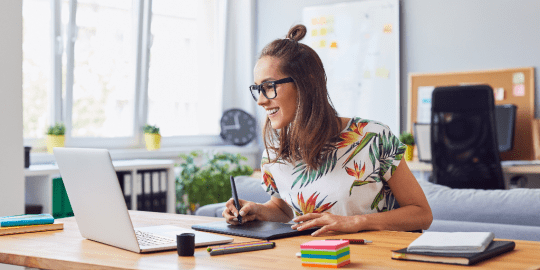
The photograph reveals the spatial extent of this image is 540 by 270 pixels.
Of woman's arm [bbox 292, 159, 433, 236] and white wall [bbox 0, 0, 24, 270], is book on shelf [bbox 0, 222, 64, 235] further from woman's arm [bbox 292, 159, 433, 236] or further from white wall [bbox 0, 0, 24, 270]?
white wall [bbox 0, 0, 24, 270]

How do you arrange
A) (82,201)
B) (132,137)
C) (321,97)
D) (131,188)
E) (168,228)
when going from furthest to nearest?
(132,137)
(131,188)
(321,97)
(168,228)
(82,201)

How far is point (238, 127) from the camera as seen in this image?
17.5 feet

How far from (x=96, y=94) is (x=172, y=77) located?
85 centimetres

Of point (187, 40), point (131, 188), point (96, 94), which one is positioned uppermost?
point (187, 40)

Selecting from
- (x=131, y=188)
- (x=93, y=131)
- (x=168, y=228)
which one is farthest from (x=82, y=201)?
(x=93, y=131)

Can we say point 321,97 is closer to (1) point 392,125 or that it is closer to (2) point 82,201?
(2) point 82,201

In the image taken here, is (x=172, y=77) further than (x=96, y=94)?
Yes

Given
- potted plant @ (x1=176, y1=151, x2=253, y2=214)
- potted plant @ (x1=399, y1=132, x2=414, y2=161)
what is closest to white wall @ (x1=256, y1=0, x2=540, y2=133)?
potted plant @ (x1=399, y1=132, x2=414, y2=161)

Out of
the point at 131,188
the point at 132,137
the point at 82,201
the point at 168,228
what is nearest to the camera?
the point at 82,201

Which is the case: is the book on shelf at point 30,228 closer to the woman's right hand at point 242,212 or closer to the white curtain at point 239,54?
the woman's right hand at point 242,212

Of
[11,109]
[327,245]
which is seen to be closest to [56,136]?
[11,109]

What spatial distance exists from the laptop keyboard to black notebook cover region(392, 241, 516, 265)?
493 millimetres

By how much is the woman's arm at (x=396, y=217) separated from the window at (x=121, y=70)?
3.08 m

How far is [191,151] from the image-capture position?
16.1 feet
